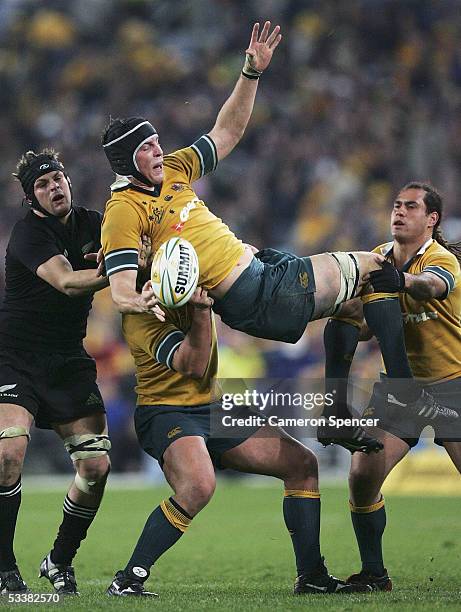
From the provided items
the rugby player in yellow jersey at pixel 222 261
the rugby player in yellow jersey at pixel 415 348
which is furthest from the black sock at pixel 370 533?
the rugby player in yellow jersey at pixel 222 261

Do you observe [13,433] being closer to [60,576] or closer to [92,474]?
[92,474]

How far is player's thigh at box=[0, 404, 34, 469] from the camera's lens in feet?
20.1

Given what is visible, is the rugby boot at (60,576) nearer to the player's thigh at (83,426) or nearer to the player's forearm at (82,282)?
the player's thigh at (83,426)

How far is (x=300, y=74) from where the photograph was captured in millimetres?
17656

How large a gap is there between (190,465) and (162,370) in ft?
1.88

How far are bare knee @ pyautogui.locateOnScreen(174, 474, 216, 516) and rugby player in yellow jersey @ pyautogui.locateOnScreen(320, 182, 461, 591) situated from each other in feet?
3.16

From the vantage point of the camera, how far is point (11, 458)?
6148 mm

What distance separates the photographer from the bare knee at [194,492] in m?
5.91

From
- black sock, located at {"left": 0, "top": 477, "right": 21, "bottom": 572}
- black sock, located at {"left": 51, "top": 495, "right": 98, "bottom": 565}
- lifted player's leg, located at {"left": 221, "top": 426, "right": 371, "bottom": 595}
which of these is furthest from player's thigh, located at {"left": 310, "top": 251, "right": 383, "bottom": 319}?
black sock, located at {"left": 0, "top": 477, "right": 21, "bottom": 572}

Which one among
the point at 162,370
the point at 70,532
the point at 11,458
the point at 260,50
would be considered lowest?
the point at 70,532

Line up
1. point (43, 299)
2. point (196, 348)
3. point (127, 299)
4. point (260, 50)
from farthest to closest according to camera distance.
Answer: point (260, 50) → point (43, 299) → point (196, 348) → point (127, 299)

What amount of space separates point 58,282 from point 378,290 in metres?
1.70

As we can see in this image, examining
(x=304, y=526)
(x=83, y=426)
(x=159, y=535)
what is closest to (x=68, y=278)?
(x=83, y=426)

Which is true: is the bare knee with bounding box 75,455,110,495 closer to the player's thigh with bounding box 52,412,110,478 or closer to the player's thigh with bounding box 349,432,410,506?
the player's thigh with bounding box 52,412,110,478
